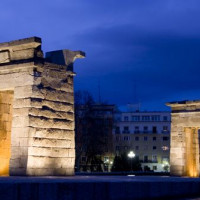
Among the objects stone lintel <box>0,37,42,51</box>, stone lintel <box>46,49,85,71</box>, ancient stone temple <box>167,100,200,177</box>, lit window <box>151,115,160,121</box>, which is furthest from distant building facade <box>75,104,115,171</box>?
stone lintel <box>0,37,42,51</box>

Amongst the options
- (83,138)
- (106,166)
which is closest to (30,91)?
(83,138)

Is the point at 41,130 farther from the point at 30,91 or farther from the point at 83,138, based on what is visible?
the point at 83,138

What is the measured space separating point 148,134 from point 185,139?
60.3 metres

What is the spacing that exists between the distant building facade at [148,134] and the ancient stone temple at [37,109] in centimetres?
7033

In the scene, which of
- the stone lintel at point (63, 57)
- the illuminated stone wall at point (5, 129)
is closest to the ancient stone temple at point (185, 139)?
the stone lintel at point (63, 57)

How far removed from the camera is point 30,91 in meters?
14.9
